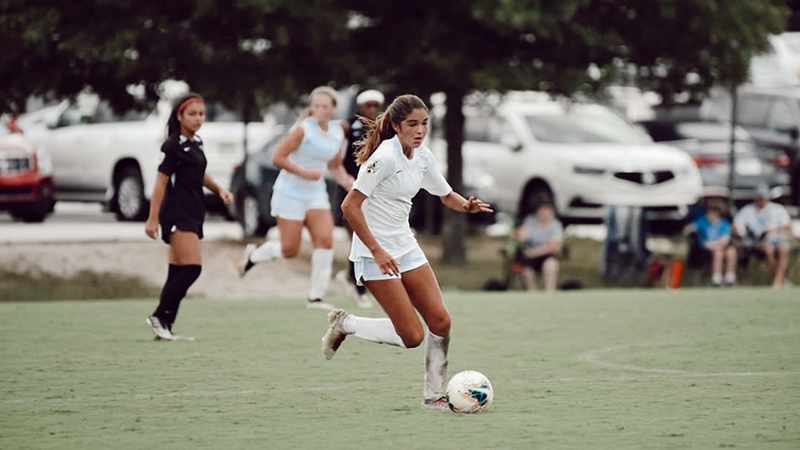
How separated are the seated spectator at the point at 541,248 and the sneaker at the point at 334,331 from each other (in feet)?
29.2

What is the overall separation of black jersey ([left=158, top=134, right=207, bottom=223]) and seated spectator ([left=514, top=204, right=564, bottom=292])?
7.35 meters

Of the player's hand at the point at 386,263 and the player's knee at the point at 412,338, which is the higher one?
the player's hand at the point at 386,263

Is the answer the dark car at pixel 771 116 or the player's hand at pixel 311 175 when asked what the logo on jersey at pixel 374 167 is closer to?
the player's hand at pixel 311 175

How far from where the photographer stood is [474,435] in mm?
7402

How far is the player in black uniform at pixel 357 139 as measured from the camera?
513 inches

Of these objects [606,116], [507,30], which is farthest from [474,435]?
[606,116]

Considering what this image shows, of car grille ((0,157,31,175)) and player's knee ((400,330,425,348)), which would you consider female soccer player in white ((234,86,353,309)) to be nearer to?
player's knee ((400,330,425,348))

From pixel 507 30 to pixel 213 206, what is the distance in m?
8.34

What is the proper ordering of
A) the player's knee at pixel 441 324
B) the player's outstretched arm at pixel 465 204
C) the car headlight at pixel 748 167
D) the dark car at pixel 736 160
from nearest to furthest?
the player's knee at pixel 441 324 < the player's outstretched arm at pixel 465 204 < the dark car at pixel 736 160 < the car headlight at pixel 748 167

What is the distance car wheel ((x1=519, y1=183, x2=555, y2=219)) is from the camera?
21812 mm

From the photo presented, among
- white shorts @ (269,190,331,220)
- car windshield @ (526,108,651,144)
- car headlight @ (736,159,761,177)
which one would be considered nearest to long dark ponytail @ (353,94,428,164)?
white shorts @ (269,190,331,220)

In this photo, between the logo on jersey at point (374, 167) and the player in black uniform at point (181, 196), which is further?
the player in black uniform at point (181, 196)

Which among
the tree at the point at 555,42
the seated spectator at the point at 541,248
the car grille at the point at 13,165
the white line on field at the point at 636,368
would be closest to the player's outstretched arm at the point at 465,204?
the white line on field at the point at 636,368

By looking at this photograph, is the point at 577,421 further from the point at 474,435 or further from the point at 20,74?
the point at 20,74
